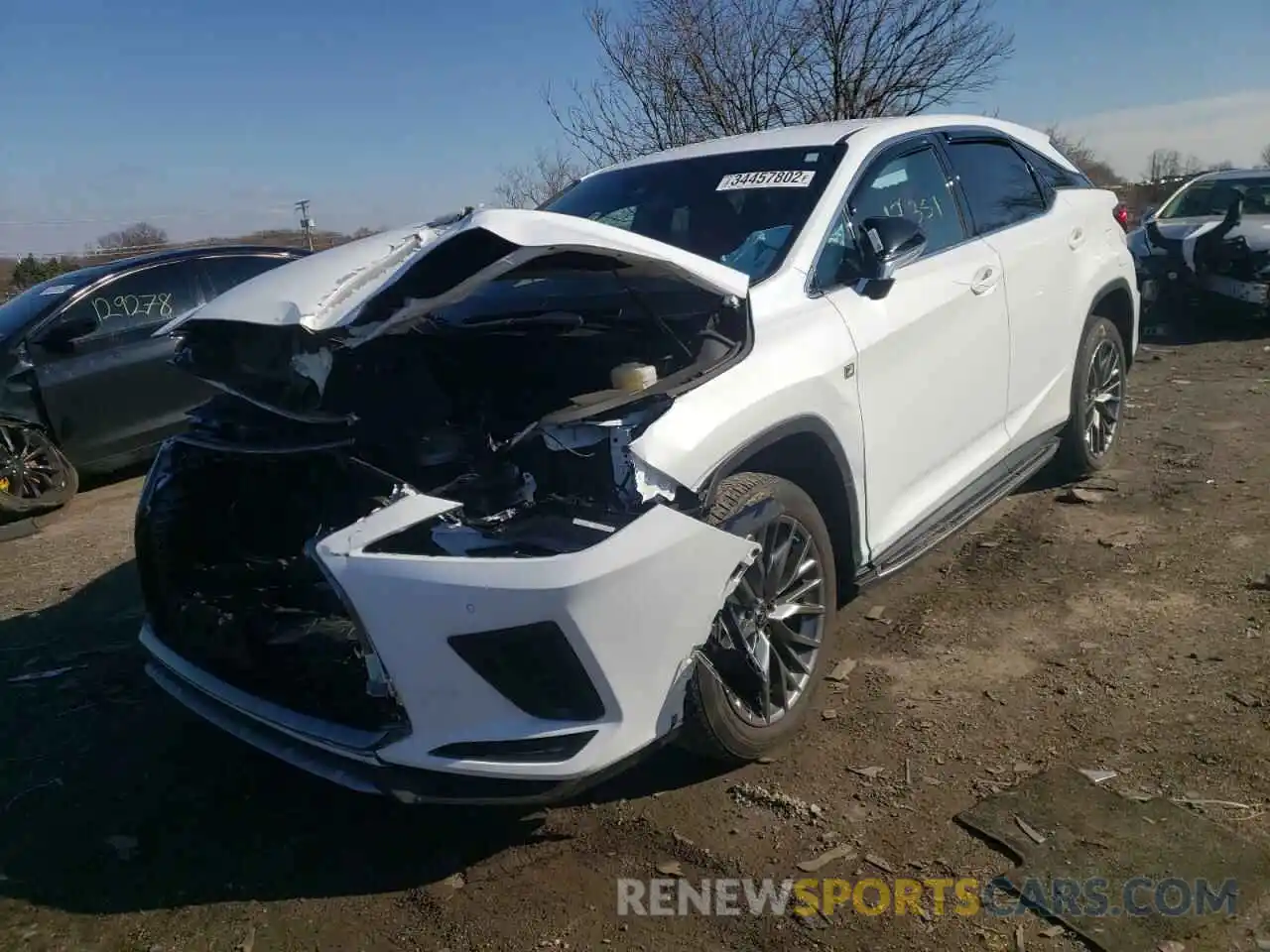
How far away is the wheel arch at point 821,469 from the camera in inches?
129

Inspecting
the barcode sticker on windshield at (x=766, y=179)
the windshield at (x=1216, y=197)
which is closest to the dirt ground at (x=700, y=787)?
the barcode sticker on windshield at (x=766, y=179)

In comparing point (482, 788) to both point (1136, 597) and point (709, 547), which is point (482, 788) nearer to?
point (709, 547)

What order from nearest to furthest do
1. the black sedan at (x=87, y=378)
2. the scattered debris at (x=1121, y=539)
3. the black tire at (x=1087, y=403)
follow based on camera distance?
the scattered debris at (x=1121, y=539), the black tire at (x=1087, y=403), the black sedan at (x=87, y=378)

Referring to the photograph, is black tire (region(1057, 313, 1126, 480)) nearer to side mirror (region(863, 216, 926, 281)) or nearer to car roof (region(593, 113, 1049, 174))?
car roof (region(593, 113, 1049, 174))

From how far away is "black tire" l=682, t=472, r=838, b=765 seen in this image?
2.93 metres

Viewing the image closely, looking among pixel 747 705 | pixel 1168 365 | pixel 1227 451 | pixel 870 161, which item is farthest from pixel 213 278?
pixel 1168 365

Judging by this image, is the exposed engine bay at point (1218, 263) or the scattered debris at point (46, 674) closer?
the scattered debris at point (46, 674)

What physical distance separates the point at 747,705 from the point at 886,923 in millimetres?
777

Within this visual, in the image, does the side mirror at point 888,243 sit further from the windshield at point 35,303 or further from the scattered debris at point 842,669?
the windshield at point 35,303

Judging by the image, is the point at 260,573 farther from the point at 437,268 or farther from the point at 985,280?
the point at 985,280

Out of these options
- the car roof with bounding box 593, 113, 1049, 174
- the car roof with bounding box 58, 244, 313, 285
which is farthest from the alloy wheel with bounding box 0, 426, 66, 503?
the car roof with bounding box 593, 113, 1049, 174

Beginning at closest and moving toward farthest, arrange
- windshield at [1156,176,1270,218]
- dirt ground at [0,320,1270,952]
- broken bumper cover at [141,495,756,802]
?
broken bumper cover at [141,495,756,802], dirt ground at [0,320,1270,952], windshield at [1156,176,1270,218]

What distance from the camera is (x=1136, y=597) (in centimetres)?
433

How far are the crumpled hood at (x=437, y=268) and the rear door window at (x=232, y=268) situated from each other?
563 cm
